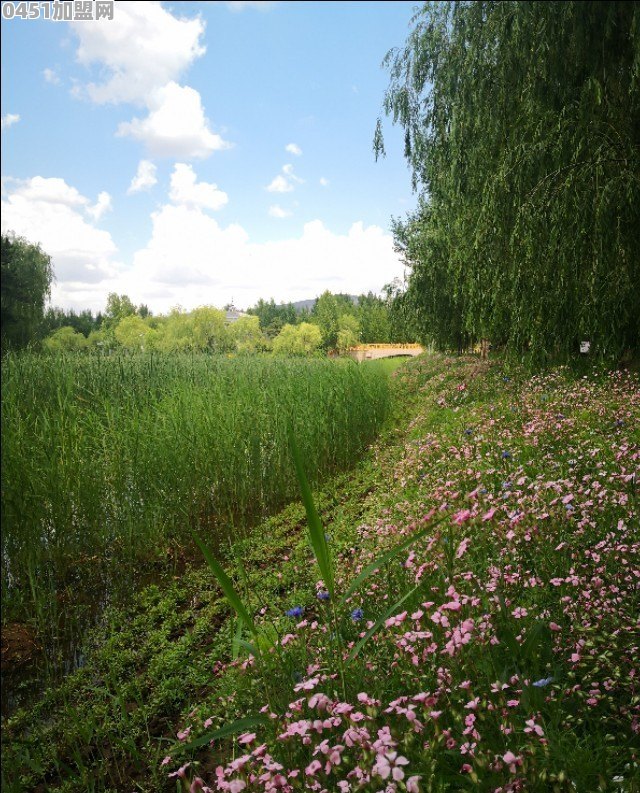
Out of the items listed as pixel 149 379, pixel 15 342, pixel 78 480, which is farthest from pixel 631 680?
pixel 149 379

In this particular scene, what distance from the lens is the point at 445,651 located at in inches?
69.6

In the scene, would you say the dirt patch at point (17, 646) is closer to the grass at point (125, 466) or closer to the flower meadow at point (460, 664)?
the grass at point (125, 466)

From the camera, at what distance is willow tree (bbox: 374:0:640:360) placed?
5984 millimetres

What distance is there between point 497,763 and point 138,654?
7.63ft

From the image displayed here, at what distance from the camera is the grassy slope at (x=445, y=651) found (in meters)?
1.55

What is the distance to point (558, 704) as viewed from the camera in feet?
5.07

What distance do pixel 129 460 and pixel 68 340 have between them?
402 cm

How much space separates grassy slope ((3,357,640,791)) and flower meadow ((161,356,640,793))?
0.04ft

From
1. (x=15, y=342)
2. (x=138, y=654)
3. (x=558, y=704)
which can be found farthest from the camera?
(x=15, y=342)

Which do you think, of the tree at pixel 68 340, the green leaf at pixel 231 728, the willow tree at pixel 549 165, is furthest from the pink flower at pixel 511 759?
the tree at pixel 68 340

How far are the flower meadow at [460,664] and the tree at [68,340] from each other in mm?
5164

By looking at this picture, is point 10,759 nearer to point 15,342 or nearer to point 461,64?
point 15,342

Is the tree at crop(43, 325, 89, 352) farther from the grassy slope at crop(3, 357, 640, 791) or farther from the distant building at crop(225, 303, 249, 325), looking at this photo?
the grassy slope at crop(3, 357, 640, 791)

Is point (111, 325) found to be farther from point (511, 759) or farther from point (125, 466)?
point (511, 759)
